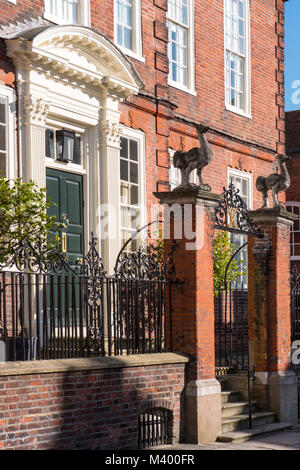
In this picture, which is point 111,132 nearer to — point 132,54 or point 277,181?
point 132,54

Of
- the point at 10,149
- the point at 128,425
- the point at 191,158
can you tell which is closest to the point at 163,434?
the point at 128,425

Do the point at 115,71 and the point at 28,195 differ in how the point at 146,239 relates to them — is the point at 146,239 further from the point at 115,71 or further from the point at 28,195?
the point at 28,195

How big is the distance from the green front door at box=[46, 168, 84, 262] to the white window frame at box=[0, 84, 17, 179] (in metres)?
0.96

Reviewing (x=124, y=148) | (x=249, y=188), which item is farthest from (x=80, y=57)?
(x=249, y=188)

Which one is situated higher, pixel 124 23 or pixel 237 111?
pixel 124 23

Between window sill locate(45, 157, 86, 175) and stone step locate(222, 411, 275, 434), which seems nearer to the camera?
stone step locate(222, 411, 275, 434)

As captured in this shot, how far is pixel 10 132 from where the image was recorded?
12.2m

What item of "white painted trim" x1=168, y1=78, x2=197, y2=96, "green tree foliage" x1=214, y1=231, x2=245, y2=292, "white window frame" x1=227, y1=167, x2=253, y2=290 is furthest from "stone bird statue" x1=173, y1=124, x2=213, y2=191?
"white window frame" x1=227, y1=167, x2=253, y2=290

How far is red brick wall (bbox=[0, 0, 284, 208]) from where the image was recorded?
15234 millimetres

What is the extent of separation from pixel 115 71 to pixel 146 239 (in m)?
2.89

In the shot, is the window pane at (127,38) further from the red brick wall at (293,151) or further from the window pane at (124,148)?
the red brick wall at (293,151)

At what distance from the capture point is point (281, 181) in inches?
547

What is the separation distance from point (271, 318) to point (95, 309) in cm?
414

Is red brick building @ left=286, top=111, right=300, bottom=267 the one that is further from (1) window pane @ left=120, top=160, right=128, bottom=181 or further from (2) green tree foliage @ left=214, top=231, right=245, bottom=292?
(1) window pane @ left=120, top=160, right=128, bottom=181
